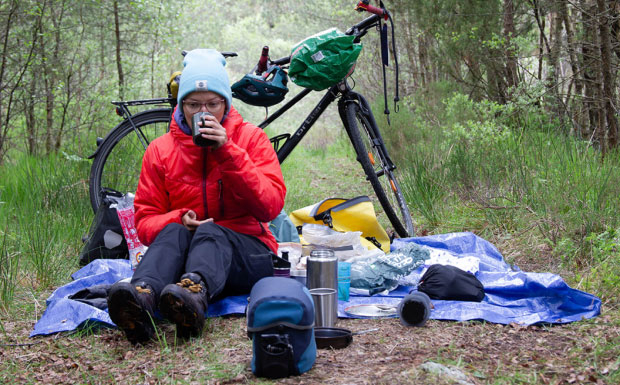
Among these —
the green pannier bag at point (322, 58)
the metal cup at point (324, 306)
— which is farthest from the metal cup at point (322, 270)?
the green pannier bag at point (322, 58)

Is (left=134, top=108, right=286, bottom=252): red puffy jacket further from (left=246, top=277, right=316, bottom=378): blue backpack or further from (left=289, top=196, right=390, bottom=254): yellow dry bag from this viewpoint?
(left=289, top=196, right=390, bottom=254): yellow dry bag

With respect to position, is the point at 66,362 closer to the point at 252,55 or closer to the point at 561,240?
the point at 561,240

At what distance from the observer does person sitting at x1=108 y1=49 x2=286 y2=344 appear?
8.04 ft

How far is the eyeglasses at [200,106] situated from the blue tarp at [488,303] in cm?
87

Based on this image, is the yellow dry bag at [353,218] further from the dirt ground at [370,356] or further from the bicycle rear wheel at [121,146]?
the dirt ground at [370,356]

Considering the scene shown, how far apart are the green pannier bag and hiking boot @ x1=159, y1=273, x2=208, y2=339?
6.05 ft

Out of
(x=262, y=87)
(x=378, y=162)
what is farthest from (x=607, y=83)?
(x=262, y=87)

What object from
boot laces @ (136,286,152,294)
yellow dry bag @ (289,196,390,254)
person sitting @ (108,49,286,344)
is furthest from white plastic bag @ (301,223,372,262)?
boot laces @ (136,286,152,294)

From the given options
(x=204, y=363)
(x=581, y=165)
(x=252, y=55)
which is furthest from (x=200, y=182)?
(x=252, y=55)

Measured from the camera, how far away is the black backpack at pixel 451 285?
2.80 m

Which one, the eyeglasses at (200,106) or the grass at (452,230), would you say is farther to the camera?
the eyeglasses at (200,106)

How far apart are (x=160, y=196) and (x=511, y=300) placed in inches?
67.4

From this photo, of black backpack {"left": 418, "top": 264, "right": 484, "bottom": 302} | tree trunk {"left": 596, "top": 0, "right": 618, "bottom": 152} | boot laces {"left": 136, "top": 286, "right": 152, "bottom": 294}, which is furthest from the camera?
tree trunk {"left": 596, "top": 0, "right": 618, "bottom": 152}

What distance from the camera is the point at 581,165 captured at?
149 inches
